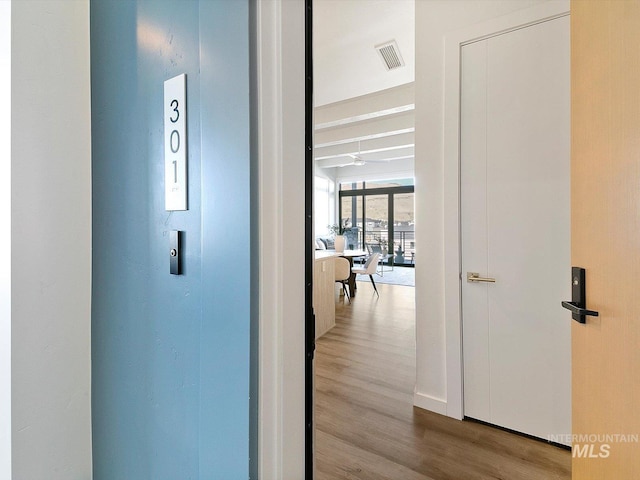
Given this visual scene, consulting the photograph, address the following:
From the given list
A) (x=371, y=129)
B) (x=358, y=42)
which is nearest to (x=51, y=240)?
(x=358, y=42)

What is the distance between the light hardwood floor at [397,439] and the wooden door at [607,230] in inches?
25.0

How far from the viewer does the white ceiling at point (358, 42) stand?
105 inches

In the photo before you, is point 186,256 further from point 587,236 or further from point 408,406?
point 408,406

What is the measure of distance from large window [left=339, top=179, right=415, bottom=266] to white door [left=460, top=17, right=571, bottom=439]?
25.3 ft

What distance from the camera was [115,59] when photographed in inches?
40.8

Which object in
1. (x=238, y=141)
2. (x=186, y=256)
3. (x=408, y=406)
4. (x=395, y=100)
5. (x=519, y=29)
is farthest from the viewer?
(x=395, y=100)

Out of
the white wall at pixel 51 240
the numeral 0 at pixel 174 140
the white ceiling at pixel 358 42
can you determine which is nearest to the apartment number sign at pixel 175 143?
the numeral 0 at pixel 174 140

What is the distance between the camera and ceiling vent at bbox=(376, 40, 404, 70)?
3.22 meters

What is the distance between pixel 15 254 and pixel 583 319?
69.6 inches

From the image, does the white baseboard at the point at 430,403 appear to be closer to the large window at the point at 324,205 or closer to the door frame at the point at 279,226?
the door frame at the point at 279,226

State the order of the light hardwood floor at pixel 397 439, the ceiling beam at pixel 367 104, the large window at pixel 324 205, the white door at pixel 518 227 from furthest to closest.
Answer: the large window at pixel 324 205
the ceiling beam at pixel 367 104
the white door at pixel 518 227
the light hardwood floor at pixel 397 439

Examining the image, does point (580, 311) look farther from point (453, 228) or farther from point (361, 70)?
point (361, 70)

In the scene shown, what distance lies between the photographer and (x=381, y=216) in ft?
33.6

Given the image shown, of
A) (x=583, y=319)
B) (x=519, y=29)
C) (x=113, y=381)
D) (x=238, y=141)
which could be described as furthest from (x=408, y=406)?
(x=519, y=29)
